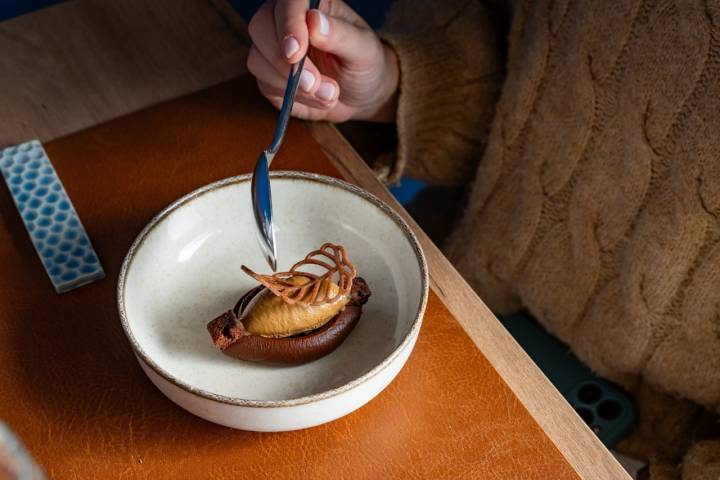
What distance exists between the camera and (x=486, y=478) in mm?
573

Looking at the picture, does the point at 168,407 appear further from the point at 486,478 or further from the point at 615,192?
the point at 615,192

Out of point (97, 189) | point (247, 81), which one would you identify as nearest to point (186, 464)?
point (97, 189)

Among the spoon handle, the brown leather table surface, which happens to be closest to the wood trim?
the brown leather table surface

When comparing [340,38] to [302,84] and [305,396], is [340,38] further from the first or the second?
[305,396]

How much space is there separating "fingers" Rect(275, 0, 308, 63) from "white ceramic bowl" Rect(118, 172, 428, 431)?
0.12 metres

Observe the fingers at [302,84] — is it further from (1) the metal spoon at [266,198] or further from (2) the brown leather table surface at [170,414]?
(2) the brown leather table surface at [170,414]

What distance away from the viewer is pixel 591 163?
2.69ft

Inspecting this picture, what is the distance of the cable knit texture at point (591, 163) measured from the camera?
0.73 m

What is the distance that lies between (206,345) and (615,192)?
18.4 inches

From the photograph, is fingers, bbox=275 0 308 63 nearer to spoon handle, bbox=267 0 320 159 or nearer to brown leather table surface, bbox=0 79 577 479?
spoon handle, bbox=267 0 320 159

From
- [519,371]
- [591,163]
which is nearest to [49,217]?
[519,371]

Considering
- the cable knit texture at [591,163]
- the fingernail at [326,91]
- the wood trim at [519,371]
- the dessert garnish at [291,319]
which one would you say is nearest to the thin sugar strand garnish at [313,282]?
the dessert garnish at [291,319]

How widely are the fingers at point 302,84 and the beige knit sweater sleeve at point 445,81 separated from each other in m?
0.15

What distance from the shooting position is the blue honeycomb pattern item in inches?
27.0
